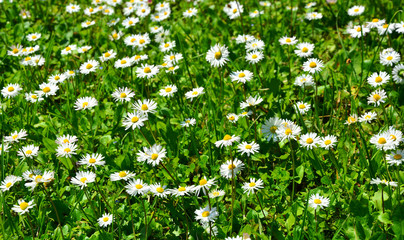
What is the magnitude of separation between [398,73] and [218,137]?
1.33 m

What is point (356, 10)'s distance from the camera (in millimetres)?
3918

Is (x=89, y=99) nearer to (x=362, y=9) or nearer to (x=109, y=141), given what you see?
(x=109, y=141)

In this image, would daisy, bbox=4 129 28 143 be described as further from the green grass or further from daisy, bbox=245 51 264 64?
daisy, bbox=245 51 264 64

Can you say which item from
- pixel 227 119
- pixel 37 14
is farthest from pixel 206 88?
pixel 37 14

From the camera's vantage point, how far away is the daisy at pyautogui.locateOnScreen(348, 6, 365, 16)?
12.7 ft

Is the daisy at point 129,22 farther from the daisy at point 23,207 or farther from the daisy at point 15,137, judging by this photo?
the daisy at point 23,207

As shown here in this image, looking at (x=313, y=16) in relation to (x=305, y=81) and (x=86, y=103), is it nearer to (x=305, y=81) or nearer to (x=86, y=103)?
(x=305, y=81)

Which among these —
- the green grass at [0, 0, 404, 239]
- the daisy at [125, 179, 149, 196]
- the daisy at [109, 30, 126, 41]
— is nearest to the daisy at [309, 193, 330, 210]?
the green grass at [0, 0, 404, 239]

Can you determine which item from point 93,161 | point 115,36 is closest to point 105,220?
point 93,161

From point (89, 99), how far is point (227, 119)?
3.20 feet

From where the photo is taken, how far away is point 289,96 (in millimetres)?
3230

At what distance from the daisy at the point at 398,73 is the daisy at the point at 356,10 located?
3.27 feet

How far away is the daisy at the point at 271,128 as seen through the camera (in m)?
2.72

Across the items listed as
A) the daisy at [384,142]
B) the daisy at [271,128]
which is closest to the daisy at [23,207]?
the daisy at [271,128]
